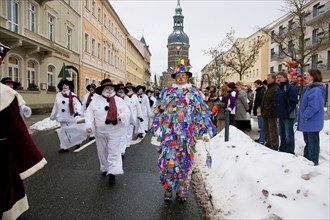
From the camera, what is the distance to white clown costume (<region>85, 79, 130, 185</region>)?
526 centimetres

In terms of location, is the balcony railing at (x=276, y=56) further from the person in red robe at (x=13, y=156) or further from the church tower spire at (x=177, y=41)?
the church tower spire at (x=177, y=41)

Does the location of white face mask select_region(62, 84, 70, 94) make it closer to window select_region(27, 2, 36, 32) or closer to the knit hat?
the knit hat

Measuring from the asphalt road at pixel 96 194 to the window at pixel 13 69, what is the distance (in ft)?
41.0

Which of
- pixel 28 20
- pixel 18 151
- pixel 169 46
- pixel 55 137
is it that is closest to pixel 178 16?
pixel 169 46

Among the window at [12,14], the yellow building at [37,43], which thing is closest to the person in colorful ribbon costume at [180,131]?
the yellow building at [37,43]

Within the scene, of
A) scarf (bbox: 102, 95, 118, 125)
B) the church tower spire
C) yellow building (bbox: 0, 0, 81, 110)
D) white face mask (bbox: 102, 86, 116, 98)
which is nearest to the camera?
scarf (bbox: 102, 95, 118, 125)

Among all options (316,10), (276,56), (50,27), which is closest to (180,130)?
(50,27)

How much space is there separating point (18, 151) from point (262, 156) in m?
3.72

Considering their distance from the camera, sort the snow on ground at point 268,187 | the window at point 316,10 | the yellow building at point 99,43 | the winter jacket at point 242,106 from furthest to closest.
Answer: the window at point 316,10, the yellow building at point 99,43, the winter jacket at point 242,106, the snow on ground at point 268,187

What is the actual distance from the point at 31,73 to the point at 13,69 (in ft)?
6.54

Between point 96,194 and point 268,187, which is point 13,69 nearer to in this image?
point 96,194

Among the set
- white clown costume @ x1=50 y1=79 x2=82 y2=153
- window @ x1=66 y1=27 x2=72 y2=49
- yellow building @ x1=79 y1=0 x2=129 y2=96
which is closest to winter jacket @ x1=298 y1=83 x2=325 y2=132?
white clown costume @ x1=50 y1=79 x2=82 y2=153

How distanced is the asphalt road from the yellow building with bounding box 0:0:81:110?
471 inches

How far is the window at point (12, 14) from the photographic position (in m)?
16.9
